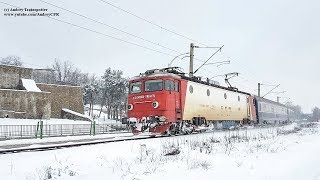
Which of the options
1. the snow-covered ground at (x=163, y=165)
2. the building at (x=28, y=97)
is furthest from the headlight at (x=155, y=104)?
the building at (x=28, y=97)

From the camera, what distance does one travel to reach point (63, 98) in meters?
55.4

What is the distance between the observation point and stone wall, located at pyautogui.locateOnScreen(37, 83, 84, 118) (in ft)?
177

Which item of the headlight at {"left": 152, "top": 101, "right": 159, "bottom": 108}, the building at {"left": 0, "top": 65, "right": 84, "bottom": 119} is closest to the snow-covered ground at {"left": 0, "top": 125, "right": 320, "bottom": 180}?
the headlight at {"left": 152, "top": 101, "right": 159, "bottom": 108}

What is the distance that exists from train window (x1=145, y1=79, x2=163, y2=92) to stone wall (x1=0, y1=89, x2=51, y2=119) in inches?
1168

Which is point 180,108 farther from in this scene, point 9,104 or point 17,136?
point 9,104

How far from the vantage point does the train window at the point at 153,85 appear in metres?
18.7

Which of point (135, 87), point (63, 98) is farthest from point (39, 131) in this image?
point (63, 98)

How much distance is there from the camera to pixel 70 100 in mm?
56250

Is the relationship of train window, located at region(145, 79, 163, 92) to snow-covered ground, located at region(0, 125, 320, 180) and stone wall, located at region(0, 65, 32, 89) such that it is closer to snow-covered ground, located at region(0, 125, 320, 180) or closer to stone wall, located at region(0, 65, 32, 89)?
snow-covered ground, located at region(0, 125, 320, 180)

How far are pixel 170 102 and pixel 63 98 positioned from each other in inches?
1582

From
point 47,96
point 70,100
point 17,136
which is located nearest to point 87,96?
point 70,100

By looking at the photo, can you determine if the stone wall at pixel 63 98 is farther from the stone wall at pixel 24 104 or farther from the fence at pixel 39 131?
Answer: the fence at pixel 39 131

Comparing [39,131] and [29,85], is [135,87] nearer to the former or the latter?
[39,131]

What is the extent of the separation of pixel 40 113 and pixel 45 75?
69.2 m
